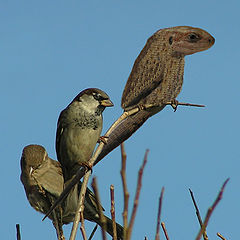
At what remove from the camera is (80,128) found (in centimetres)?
466

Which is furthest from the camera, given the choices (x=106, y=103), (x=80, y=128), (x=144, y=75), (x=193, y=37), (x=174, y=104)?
(x=80, y=128)

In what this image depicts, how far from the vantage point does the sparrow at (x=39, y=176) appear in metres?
5.53

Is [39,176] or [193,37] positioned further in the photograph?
[39,176]

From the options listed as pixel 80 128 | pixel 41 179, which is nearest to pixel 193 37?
pixel 80 128

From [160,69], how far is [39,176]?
255 centimetres

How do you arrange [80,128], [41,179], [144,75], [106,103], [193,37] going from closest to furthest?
[144,75] → [193,37] → [106,103] → [80,128] → [41,179]

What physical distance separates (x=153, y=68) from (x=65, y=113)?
1.50m

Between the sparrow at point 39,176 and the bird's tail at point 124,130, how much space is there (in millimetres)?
2467

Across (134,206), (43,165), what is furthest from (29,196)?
(134,206)

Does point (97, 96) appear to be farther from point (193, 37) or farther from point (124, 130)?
point (124, 130)

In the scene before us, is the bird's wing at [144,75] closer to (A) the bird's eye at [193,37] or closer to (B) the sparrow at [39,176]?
(A) the bird's eye at [193,37]

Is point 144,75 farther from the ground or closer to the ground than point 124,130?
farther from the ground

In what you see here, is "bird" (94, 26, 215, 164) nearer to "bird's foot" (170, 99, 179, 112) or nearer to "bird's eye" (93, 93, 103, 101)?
"bird's foot" (170, 99, 179, 112)

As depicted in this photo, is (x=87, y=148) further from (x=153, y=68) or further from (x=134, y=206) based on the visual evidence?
(x=134, y=206)
